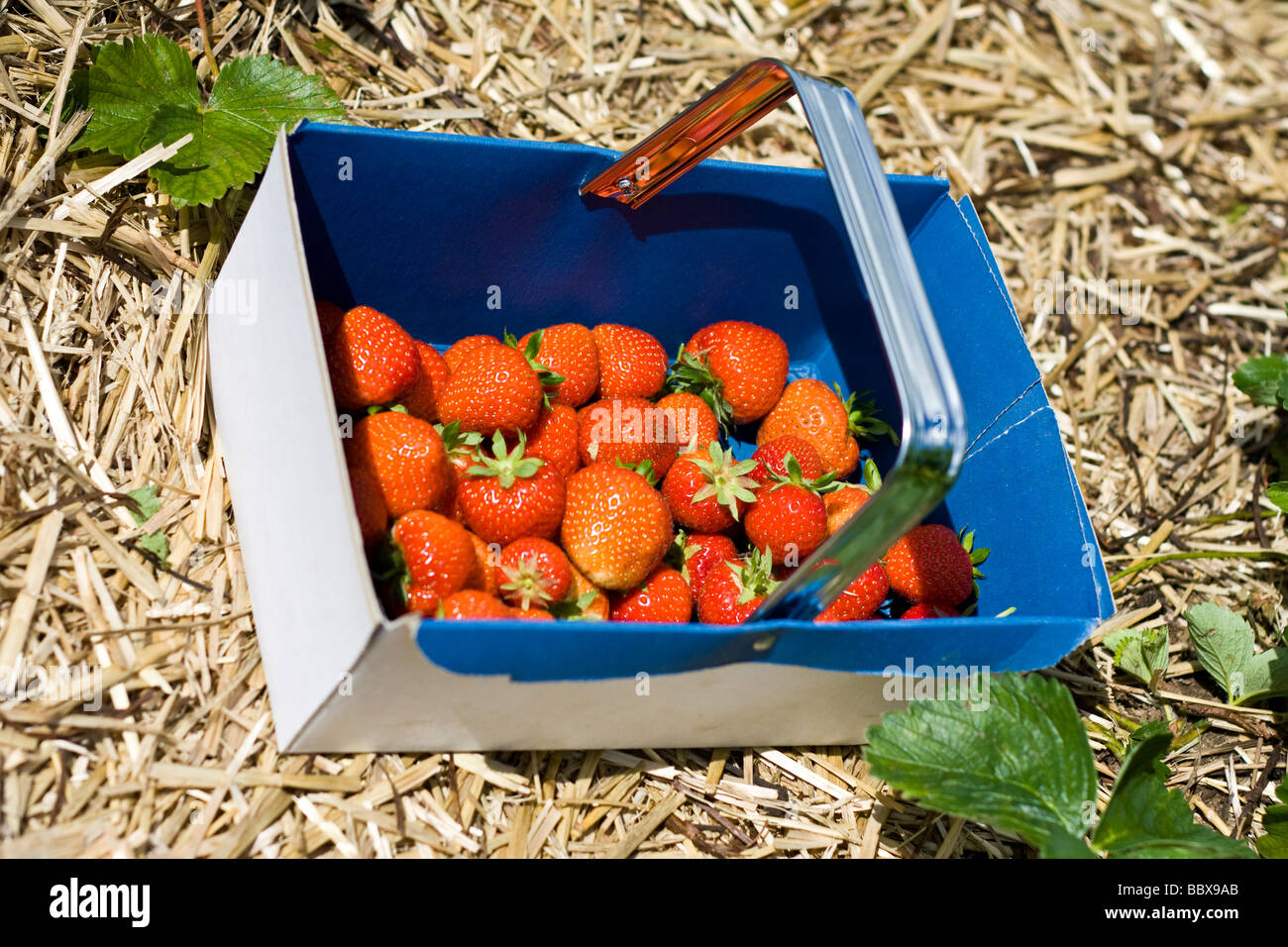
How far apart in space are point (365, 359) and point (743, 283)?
726 millimetres

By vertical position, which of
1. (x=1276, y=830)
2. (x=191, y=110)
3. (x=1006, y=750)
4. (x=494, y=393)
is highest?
(x=191, y=110)

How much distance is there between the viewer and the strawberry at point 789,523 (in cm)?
157

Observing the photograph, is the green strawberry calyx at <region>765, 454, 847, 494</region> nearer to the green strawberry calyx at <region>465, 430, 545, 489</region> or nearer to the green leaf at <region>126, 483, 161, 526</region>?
the green strawberry calyx at <region>465, 430, 545, 489</region>

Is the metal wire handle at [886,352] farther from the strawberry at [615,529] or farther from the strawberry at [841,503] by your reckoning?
the strawberry at [841,503]

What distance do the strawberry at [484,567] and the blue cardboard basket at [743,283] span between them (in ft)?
0.76

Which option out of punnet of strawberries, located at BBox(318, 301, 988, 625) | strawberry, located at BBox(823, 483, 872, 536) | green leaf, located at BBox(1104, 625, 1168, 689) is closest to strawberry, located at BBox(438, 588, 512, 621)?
punnet of strawberries, located at BBox(318, 301, 988, 625)

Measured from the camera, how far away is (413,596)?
1334 mm

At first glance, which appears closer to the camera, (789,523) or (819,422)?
(789,523)

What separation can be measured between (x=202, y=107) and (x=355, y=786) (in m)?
1.09

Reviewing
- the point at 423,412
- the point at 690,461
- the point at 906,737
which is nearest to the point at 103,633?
the point at 423,412

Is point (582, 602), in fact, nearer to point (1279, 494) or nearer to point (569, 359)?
point (569, 359)

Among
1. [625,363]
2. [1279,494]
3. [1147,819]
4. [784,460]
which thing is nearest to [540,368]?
[625,363]

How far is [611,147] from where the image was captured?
2170mm
